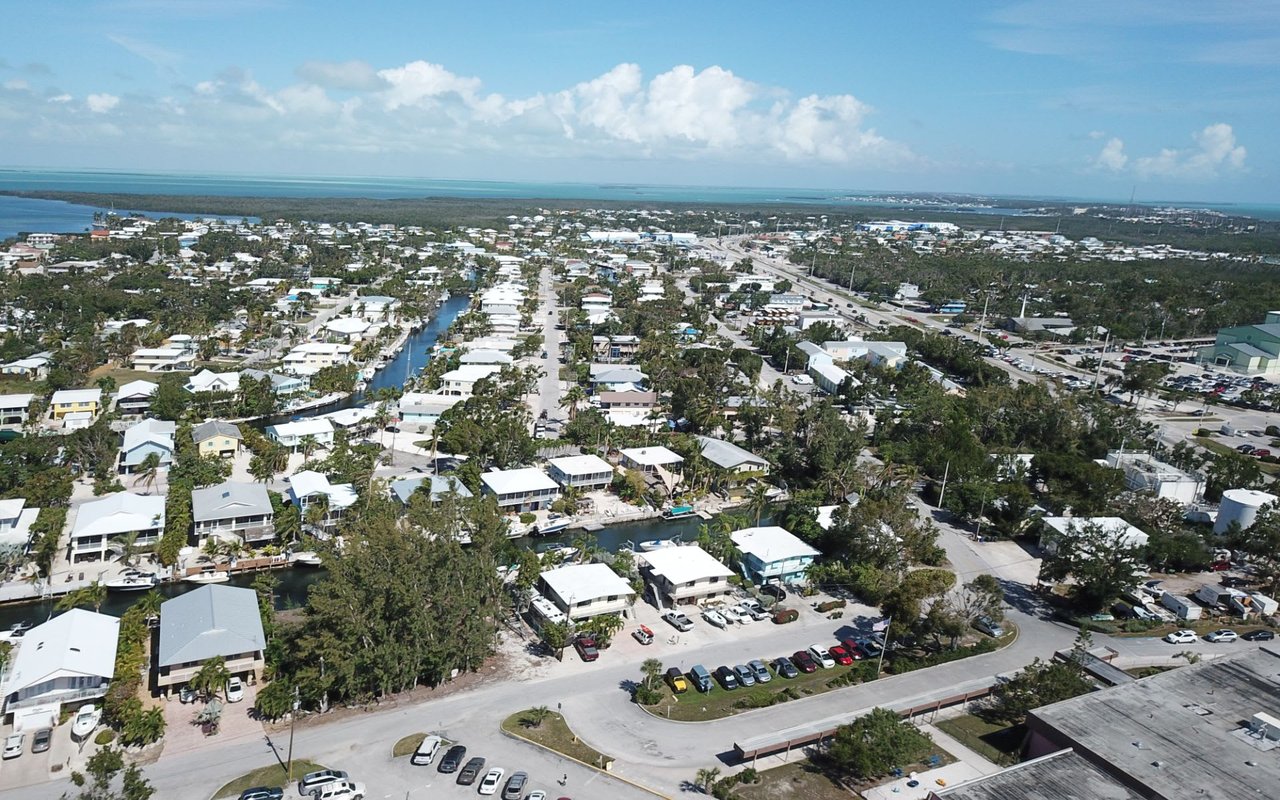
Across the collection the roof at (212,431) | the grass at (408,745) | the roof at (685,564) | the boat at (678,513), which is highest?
the roof at (212,431)

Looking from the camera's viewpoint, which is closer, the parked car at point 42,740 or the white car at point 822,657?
the parked car at point 42,740

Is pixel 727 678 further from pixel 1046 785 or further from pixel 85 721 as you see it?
pixel 85 721

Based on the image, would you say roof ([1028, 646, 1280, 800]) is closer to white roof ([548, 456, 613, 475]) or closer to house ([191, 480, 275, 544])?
white roof ([548, 456, 613, 475])

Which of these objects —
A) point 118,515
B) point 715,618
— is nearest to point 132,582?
point 118,515

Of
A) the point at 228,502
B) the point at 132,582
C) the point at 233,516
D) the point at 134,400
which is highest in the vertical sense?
the point at 134,400

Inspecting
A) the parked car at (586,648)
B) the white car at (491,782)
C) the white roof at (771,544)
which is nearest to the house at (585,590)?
the parked car at (586,648)

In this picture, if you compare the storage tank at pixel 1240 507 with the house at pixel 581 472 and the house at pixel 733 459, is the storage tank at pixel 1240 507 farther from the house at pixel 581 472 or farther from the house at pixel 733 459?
the house at pixel 581 472
